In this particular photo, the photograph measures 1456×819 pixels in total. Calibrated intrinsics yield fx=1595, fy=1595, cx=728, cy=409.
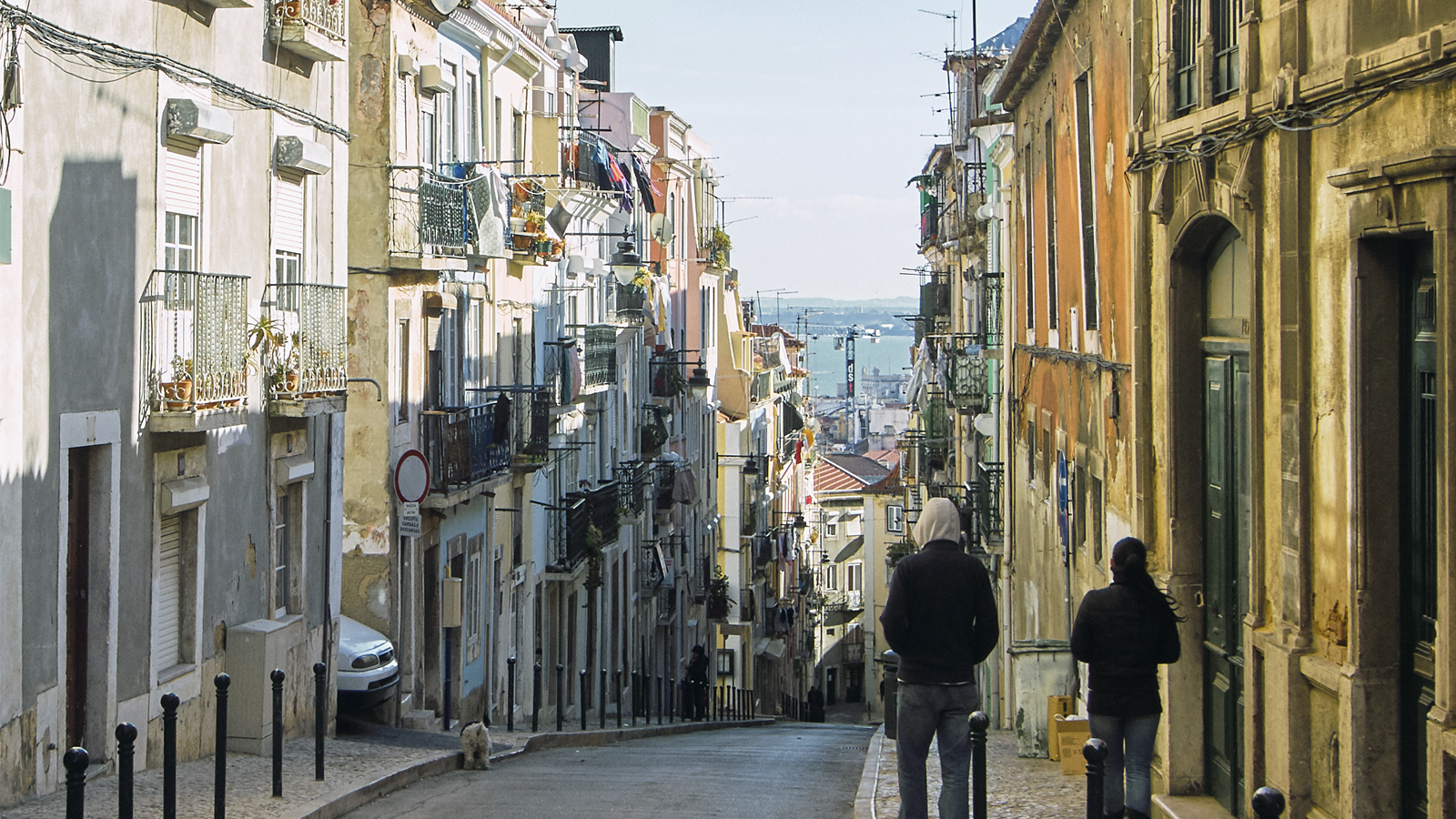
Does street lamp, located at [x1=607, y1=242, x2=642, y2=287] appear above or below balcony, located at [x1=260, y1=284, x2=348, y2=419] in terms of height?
above

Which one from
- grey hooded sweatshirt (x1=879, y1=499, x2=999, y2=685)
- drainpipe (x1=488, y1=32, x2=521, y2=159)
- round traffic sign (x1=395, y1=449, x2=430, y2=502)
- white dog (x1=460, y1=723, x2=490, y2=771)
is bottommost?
white dog (x1=460, y1=723, x2=490, y2=771)

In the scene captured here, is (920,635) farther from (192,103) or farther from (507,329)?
(507,329)

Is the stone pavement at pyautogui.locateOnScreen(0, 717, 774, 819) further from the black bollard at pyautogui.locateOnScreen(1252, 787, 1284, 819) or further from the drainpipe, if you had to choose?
the drainpipe

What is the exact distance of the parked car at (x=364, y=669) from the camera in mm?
16875

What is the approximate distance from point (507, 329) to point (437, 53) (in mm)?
5220

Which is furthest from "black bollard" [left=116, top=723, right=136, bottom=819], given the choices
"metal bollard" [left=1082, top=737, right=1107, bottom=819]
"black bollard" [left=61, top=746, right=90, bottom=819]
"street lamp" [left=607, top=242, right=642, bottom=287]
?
"street lamp" [left=607, top=242, right=642, bottom=287]

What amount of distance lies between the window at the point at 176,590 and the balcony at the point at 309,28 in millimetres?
4519

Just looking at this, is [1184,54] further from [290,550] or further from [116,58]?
[290,550]

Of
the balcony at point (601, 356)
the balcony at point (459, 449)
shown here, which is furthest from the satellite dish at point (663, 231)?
the balcony at point (459, 449)

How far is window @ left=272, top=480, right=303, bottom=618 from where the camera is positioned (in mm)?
15297

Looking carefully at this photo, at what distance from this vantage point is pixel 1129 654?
8234 millimetres

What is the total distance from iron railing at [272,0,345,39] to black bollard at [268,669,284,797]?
21.5 feet

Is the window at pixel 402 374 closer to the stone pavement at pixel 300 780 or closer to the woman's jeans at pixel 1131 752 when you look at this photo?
the stone pavement at pixel 300 780

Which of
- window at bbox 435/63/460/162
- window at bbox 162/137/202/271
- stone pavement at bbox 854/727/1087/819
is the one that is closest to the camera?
stone pavement at bbox 854/727/1087/819
